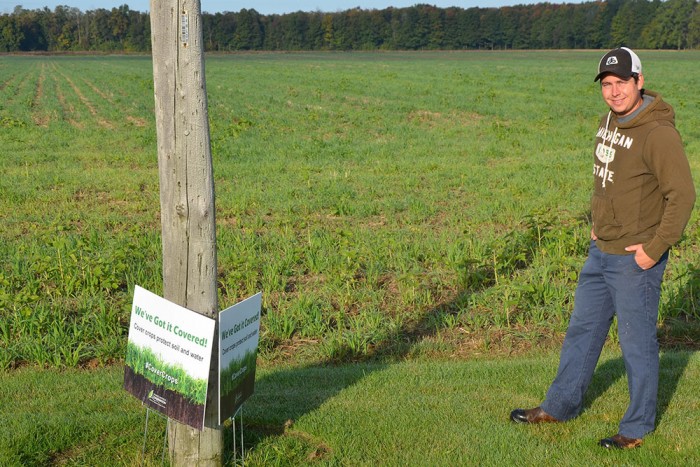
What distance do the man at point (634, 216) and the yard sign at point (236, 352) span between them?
181 centimetres

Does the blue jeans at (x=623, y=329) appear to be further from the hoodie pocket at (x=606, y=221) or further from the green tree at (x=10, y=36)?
the green tree at (x=10, y=36)

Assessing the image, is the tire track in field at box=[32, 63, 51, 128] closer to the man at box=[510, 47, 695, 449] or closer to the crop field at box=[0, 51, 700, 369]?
the crop field at box=[0, 51, 700, 369]

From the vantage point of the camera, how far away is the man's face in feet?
12.9

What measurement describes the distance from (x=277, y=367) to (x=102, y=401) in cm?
152

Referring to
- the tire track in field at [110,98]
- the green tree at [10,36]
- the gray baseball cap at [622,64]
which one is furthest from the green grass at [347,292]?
the green tree at [10,36]

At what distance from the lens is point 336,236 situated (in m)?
9.42

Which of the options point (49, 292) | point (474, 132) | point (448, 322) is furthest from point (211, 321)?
point (474, 132)

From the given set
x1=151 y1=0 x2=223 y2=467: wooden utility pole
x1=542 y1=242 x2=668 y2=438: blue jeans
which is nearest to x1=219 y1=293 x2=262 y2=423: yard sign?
x1=151 y1=0 x2=223 y2=467: wooden utility pole

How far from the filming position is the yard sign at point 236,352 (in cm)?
365

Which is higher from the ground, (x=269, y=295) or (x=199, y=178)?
(x=199, y=178)

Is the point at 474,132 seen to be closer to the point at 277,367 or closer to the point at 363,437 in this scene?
the point at 277,367

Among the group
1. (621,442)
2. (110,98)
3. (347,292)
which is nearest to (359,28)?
(110,98)

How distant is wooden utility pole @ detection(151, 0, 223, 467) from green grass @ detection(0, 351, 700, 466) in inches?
18.3

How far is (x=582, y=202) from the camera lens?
11594 mm
